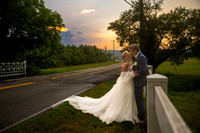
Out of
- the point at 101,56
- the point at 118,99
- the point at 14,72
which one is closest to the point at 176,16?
the point at 118,99

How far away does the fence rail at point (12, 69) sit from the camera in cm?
1262

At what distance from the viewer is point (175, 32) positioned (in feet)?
39.7

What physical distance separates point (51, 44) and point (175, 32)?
15.0m

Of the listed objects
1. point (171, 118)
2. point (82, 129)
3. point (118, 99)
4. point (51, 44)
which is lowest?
point (82, 129)

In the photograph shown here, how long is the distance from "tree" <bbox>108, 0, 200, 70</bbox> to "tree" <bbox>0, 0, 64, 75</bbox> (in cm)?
997

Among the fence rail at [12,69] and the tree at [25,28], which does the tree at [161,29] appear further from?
the fence rail at [12,69]

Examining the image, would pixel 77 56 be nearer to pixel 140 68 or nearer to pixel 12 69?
pixel 12 69

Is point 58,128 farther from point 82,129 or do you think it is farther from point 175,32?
point 175,32

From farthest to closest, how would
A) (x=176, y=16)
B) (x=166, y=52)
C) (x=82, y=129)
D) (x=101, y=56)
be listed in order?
(x=101, y=56) → (x=166, y=52) → (x=176, y=16) → (x=82, y=129)

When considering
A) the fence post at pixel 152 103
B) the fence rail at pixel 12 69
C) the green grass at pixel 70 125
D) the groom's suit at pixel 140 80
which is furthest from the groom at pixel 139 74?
the fence rail at pixel 12 69

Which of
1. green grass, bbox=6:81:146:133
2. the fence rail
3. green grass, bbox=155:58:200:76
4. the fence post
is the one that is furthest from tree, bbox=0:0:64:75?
green grass, bbox=155:58:200:76

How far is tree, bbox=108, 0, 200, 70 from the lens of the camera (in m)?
12.0

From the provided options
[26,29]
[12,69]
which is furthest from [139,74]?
[26,29]

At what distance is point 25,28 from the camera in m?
14.6
